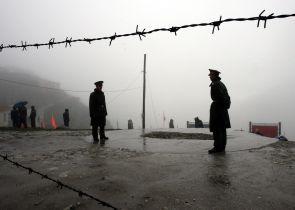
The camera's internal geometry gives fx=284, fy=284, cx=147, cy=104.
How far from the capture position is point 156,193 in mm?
3219

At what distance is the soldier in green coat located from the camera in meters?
6.17

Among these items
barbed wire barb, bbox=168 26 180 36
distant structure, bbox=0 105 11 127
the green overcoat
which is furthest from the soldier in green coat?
distant structure, bbox=0 105 11 127

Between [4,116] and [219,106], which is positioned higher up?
→ [219,106]

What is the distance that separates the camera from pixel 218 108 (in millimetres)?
6230

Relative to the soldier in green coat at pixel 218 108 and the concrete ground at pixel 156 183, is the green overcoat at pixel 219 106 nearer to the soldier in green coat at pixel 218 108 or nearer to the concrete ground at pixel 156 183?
the soldier in green coat at pixel 218 108

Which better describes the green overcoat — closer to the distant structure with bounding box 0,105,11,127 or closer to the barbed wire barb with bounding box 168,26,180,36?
the barbed wire barb with bounding box 168,26,180,36

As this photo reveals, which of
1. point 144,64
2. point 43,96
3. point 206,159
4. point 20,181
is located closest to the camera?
point 20,181

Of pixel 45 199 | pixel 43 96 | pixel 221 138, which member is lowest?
pixel 45 199

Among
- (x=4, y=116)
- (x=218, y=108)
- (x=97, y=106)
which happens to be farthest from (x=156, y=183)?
(x=4, y=116)

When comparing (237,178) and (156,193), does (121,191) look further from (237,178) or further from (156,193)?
(237,178)

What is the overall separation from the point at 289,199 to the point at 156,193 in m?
1.42

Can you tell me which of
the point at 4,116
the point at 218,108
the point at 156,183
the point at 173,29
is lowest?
the point at 156,183

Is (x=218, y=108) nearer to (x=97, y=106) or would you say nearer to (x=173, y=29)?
(x=173, y=29)

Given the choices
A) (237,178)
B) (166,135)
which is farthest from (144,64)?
(237,178)
